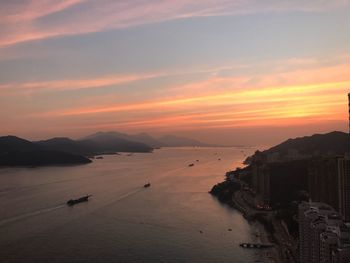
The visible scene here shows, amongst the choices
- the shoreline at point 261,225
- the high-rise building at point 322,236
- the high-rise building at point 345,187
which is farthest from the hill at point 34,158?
the high-rise building at point 322,236

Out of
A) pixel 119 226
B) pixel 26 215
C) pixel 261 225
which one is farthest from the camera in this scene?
pixel 26 215

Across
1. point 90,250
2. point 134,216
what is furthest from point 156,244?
point 134,216

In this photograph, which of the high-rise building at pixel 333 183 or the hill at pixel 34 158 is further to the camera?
the hill at pixel 34 158

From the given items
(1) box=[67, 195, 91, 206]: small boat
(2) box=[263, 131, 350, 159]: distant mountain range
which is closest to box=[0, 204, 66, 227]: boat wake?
(1) box=[67, 195, 91, 206]: small boat

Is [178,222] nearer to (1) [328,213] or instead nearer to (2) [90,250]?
(2) [90,250]

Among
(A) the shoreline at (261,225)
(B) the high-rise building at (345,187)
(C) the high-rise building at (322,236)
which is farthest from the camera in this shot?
(B) the high-rise building at (345,187)

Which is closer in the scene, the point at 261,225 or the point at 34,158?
the point at 261,225

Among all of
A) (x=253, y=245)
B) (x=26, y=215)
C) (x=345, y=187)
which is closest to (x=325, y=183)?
(x=345, y=187)

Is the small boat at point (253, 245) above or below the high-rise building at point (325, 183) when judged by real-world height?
below

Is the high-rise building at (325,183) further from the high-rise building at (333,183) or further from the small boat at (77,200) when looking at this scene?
the small boat at (77,200)

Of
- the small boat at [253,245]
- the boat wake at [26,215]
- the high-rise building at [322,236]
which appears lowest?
the small boat at [253,245]

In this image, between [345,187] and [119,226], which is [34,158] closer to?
[119,226]
